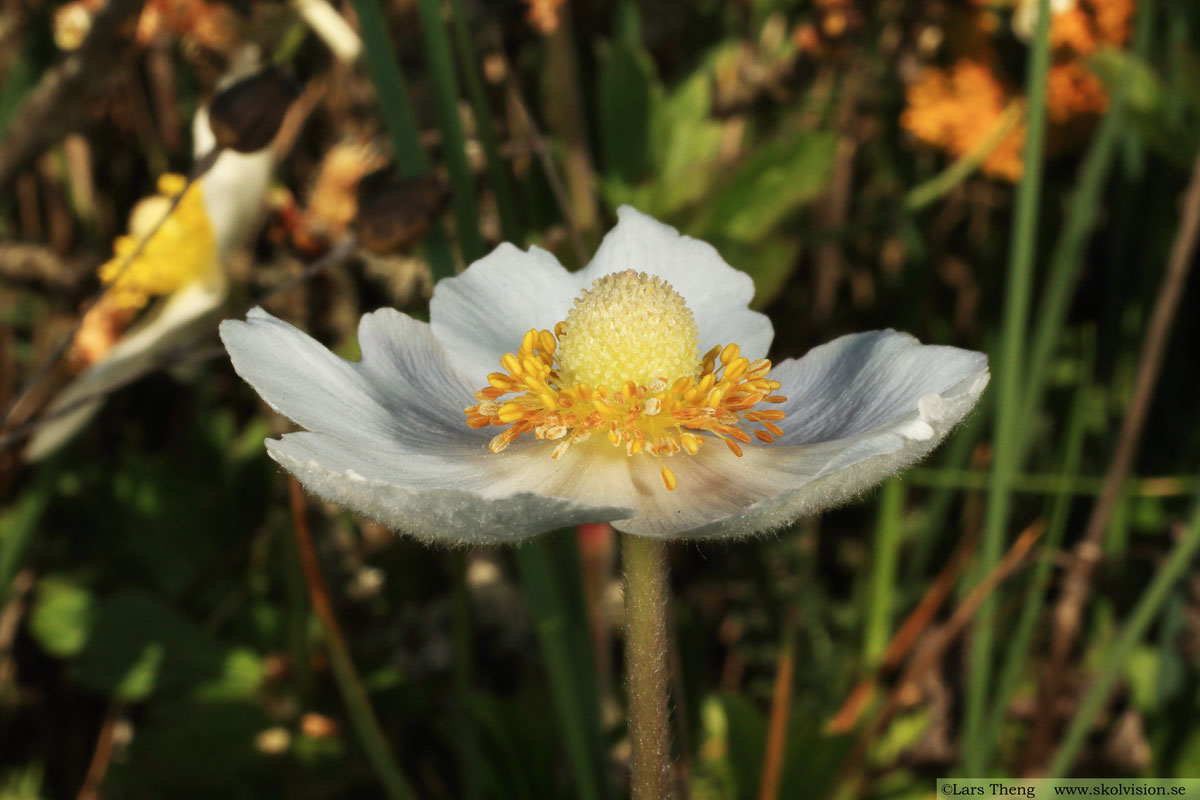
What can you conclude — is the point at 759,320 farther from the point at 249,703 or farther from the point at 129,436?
the point at 129,436

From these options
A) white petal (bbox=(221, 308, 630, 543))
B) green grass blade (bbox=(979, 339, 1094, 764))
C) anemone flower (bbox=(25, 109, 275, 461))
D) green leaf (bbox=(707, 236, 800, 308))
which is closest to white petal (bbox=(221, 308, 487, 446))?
white petal (bbox=(221, 308, 630, 543))

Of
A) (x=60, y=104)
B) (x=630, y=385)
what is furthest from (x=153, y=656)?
(x=630, y=385)

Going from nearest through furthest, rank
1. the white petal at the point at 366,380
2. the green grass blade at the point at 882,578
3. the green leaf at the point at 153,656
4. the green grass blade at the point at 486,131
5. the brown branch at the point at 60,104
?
the white petal at the point at 366,380
the green grass blade at the point at 486,131
the brown branch at the point at 60,104
the green leaf at the point at 153,656
the green grass blade at the point at 882,578

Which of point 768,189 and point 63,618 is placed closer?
point 768,189

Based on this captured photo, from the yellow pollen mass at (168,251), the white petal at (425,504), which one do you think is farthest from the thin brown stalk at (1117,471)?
the yellow pollen mass at (168,251)

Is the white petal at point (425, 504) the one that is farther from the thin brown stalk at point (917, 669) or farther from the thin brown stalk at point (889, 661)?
the thin brown stalk at point (889, 661)

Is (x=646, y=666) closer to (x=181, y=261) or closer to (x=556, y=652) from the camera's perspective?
(x=556, y=652)
